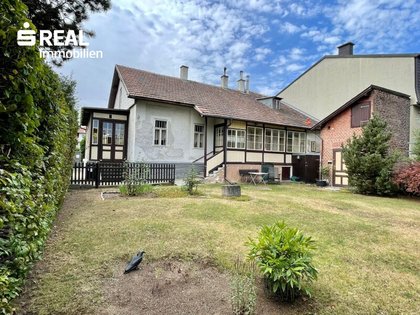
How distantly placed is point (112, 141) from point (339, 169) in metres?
13.7

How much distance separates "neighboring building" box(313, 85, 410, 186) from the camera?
46.1 ft

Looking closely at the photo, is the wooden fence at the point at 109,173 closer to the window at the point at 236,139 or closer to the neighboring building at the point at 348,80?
the window at the point at 236,139

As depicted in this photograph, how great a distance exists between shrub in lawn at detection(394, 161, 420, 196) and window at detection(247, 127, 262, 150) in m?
7.74

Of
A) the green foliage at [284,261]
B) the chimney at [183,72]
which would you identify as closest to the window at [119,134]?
the chimney at [183,72]

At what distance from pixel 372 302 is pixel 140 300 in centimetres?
259

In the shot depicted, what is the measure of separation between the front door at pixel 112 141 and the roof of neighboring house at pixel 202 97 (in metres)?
2.65

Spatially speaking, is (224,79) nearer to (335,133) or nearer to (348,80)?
(348,80)

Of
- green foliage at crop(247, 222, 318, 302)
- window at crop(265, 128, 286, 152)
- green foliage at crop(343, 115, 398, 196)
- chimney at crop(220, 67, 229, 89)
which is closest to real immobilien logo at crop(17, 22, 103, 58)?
green foliage at crop(247, 222, 318, 302)

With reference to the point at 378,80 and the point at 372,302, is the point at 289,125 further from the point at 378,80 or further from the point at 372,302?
the point at 372,302

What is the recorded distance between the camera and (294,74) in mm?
22516

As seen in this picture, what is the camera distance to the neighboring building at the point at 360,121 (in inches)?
553

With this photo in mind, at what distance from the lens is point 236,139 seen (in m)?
16.2

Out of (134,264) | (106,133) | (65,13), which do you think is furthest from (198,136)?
(134,264)

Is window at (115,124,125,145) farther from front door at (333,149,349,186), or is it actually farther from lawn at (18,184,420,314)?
front door at (333,149,349,186)
